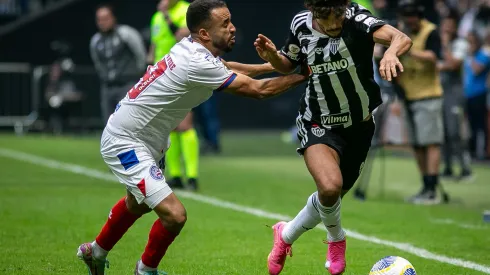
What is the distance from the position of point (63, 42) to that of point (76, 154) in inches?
267

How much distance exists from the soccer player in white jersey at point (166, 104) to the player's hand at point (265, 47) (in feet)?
0.63

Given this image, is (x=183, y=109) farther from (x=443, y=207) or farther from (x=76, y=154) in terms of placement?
(x=76, y=154)

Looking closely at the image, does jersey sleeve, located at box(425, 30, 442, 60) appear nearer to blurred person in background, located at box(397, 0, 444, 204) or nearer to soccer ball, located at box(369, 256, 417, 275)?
blurred person in background, located at box(397, 0, 444, 204)

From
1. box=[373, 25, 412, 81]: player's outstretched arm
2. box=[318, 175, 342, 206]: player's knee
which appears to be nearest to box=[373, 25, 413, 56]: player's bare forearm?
box=[373, 25, 412, 81]: player's outstretched arm

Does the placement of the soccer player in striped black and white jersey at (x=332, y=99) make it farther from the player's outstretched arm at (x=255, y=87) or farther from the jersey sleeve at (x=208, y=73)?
the jersey sleeve at (x=208, y=73)

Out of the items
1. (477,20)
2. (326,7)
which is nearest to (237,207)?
(326,7)

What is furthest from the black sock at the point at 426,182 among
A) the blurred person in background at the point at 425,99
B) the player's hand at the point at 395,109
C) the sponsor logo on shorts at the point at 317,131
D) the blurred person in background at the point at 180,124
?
the sponsor logo on shorts at the point at 317,131

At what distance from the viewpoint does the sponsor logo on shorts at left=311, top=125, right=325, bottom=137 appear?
318 inches

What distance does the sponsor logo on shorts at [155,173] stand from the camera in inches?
289

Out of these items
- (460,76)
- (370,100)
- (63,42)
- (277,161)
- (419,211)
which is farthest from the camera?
(63,42)

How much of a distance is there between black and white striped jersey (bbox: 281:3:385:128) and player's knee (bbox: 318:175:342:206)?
0.53 meters

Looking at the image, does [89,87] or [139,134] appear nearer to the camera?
[139,134]

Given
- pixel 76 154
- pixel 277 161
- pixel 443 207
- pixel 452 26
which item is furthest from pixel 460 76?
pixel 76 154

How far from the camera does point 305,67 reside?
810 cm
